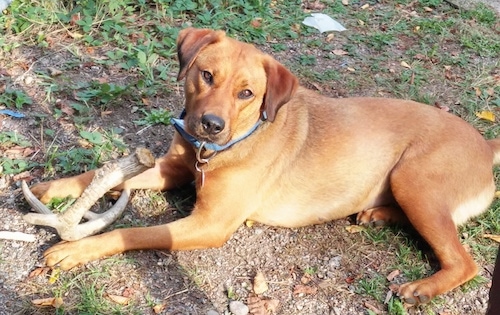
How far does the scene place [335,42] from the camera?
699 centimetres

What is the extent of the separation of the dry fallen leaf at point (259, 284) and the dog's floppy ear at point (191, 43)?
55.1 inches

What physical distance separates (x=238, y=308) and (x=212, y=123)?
45.1 inches

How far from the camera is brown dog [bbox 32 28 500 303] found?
3900 millimetres

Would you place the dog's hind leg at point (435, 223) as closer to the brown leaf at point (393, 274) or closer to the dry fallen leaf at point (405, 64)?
the brown leaf at point (393, 274)

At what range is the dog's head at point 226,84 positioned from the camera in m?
3.82

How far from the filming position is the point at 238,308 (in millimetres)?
3715

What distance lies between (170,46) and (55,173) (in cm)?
218

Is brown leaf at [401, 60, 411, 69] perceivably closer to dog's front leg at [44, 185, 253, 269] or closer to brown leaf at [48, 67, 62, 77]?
dog's front leg at [44, 185, 253, 269]

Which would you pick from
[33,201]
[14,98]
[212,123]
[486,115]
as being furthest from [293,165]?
[486,115]

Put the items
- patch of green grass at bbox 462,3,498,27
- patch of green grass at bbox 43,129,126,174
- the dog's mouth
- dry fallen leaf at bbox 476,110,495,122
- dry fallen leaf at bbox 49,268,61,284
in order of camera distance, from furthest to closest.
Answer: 1. patch of green grass at bbox 462,3,498,27
2. dry fallen leaf at bbox 476,110,495,122
3. patch of green grass at bbox 43,129,126,174
4. the dog's mouth
5. dry fallen leaf at bbox 49,268,61,284

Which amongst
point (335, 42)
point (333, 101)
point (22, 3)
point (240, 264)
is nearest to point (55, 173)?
point (240, 264)

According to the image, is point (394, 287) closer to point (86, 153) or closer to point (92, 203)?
point (92, 203)

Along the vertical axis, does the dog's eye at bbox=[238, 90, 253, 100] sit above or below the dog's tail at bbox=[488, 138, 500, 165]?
above

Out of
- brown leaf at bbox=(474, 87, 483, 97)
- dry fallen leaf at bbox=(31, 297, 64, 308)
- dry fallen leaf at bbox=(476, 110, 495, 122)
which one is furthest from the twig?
brown leaf at bbox=(474, 87, 483, 97)
